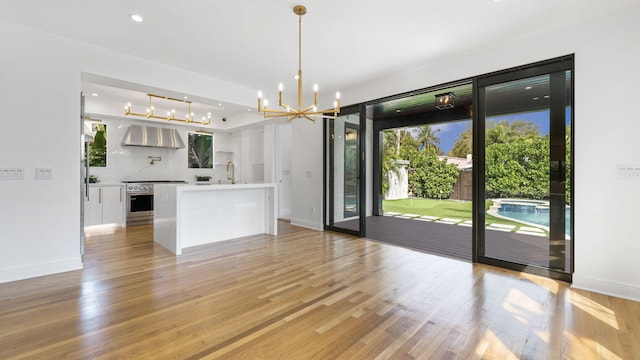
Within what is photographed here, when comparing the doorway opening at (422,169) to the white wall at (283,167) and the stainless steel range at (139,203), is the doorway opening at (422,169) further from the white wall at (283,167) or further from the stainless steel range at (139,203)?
the stainless steel range at (139,203)

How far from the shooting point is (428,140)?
9391mm

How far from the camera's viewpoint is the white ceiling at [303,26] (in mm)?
2672

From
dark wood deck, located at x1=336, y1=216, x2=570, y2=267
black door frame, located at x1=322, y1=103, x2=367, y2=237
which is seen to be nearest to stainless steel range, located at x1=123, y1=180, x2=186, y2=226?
black door frame, located at x1=322, y1=103, x2=367, y2=237

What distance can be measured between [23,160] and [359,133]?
15.4 feet

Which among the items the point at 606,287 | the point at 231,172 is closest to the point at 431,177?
the point at 231,172

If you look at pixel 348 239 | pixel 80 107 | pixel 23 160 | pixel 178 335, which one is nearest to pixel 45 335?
pixel 178 335

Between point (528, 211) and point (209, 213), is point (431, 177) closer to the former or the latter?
point (528, 211)

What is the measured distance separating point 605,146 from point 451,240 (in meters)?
2.62

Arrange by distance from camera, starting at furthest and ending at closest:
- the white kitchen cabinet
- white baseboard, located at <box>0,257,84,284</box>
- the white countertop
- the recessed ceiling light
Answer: the white kitchen cabinet, the white countertop, white baseboard, located at <box>0,257,84,284</box>, the recessed ceiling light

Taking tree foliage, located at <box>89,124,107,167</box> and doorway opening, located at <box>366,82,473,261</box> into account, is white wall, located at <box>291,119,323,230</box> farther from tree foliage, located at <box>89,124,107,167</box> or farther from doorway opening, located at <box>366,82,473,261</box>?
tree foliage, located at <box>89,124,107,167</box>

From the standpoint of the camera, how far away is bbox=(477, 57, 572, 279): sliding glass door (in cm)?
306

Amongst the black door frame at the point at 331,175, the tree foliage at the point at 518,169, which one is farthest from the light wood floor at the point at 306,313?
the black door frame at the point at 331,175

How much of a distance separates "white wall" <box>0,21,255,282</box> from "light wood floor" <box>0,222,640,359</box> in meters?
0.33

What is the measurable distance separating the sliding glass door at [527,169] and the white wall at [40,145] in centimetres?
519
